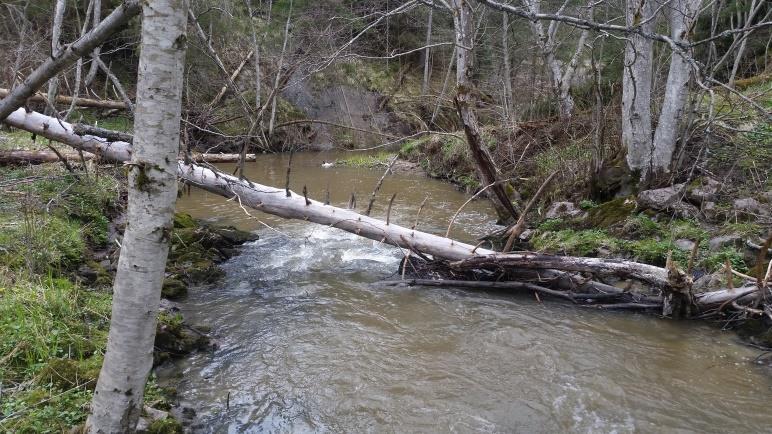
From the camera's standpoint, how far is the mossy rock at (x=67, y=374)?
3.45m

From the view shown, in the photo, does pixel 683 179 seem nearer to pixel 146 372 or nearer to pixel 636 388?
pixel 636 388

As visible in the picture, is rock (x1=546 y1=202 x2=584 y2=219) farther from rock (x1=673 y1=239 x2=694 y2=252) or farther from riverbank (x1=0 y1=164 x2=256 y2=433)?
riverbank (x1=0 y1=164 x2=256 y2=433)

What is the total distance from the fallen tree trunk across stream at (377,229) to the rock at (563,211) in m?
2.46

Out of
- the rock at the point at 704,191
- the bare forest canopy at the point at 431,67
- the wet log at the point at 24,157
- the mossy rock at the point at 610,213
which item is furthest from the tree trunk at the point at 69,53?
the rock at the point at 704,191

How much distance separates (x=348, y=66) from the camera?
25969 mm

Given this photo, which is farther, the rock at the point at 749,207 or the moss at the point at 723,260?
the rock at the point at 749,207

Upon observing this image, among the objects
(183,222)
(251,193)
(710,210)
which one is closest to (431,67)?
(183,222)

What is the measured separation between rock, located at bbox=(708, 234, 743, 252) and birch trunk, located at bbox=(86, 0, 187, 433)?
257 inches

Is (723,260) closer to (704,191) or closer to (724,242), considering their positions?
(724,242)

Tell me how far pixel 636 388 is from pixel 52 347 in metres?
4.72

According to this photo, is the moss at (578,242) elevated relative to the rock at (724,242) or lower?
lower

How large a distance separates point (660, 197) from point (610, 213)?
0.74 m

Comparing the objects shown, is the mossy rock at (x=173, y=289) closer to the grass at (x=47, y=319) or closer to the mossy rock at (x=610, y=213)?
the grass at (x=47, y=319)


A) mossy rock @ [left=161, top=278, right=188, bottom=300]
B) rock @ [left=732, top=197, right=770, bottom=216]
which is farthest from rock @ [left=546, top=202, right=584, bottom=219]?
mossy rock @ [left=161, top=278, right=188, bottom=300]
